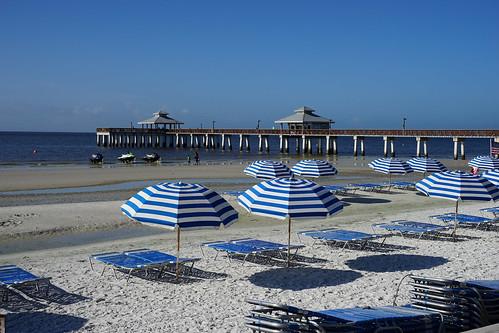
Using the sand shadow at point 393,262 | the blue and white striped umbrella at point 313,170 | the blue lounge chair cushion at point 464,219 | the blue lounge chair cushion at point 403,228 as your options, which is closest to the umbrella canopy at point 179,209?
the sand shadow at point 393,262

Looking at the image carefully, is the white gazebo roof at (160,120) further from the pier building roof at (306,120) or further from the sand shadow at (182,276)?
the sand shadow at (182,276)

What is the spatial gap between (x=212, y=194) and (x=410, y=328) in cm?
436

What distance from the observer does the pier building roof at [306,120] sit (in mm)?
67250

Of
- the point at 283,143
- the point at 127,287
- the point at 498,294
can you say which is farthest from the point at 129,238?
the point at 283,143

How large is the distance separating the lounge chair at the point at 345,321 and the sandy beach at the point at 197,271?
160 centimetres

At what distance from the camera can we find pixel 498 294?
631cm

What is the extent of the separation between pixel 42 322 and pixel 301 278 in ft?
13.2

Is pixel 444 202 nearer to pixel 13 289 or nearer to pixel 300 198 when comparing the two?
pixel 300 198

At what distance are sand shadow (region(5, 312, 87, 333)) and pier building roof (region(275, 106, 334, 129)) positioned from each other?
60543 mm

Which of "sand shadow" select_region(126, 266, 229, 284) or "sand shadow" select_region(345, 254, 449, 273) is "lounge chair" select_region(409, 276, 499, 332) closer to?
"sand shadow" select_region(345, 254, 449, 273)

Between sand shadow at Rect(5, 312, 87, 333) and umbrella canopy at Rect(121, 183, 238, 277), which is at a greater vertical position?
umbrella canopy at Rect(121, 183, 238, 277)

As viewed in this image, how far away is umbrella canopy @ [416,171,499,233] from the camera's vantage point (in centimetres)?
1184

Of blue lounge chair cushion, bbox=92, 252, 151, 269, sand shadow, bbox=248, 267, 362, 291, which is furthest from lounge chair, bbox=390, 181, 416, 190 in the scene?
blue lounge chair cushion, bbox=92, 252, 151, 269

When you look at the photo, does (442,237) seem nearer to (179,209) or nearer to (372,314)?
(179,209)
